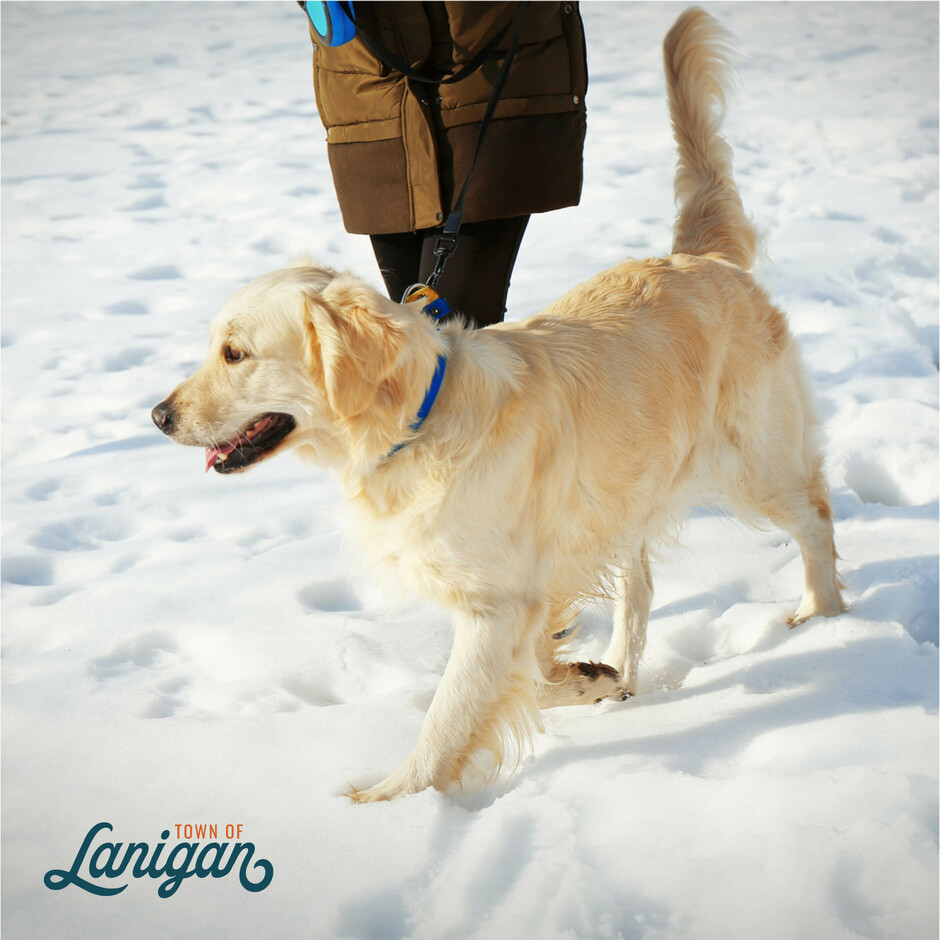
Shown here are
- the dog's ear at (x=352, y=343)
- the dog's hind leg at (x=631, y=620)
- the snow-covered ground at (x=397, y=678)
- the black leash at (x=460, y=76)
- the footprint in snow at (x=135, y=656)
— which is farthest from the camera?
the dog's hind leg at (x=631, y=620)

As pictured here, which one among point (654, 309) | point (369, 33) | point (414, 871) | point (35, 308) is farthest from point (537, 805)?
point (35, 308)

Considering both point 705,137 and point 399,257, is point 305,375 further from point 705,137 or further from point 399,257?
point 705,137

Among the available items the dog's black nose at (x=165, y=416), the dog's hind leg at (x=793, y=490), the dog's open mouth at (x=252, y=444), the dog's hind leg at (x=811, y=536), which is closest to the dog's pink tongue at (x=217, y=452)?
the dog's open mouth at (x=252, y=444)

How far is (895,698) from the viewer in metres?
2.22

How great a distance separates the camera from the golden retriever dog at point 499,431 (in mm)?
1974

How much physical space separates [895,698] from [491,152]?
1873mm

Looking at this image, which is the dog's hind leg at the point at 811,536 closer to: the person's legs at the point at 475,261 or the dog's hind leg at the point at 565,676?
the dog's hind leg at the point at 565,676

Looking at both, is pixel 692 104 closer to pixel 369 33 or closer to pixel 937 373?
pixel 369 33

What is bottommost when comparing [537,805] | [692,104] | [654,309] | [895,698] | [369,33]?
[895,698]

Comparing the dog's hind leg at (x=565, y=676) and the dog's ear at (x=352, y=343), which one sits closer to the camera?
the dog's ear at (x=352, y=343)

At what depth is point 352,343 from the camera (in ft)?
6.24

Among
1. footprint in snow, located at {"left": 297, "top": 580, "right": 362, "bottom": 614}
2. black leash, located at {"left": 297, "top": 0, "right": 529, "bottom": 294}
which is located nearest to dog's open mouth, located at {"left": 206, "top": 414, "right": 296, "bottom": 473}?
black leash, located at {"left": 297, "top": 0, "right": 529, "bottom": 294}

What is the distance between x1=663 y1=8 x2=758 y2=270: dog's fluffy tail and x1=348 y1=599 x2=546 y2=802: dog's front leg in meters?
1.52

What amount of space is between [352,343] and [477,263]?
0.85 m
